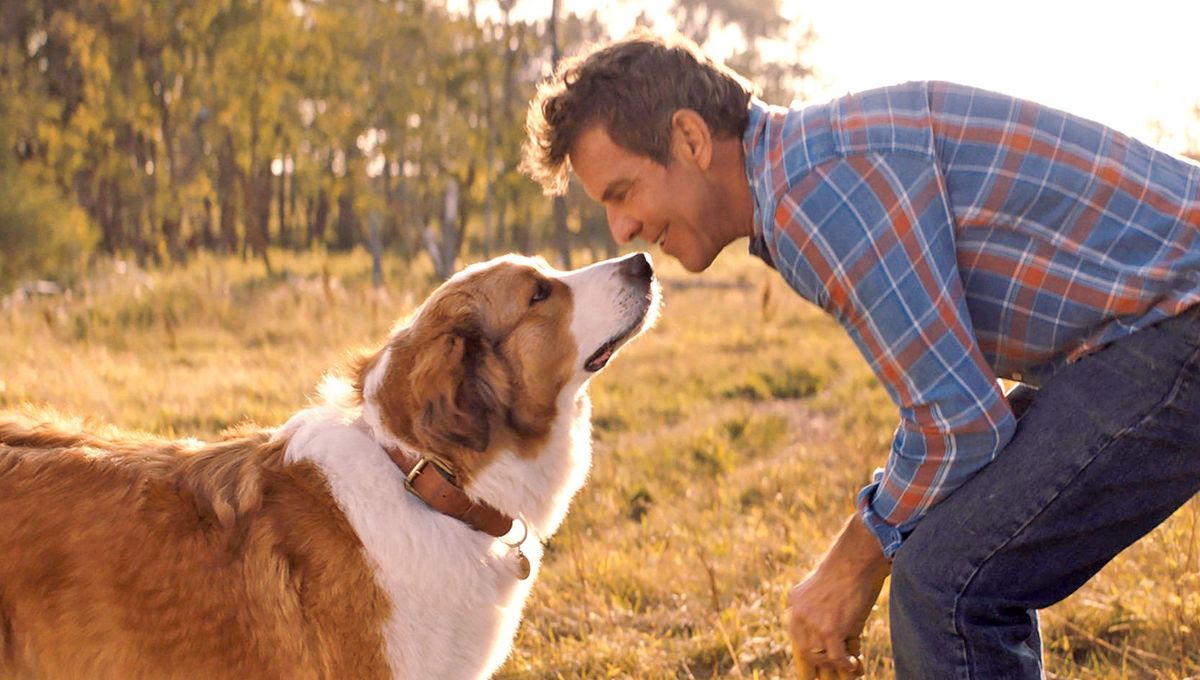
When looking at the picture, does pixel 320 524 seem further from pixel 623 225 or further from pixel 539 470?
pixel 623 225

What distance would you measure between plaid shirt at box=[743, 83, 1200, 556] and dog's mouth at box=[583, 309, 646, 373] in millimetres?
1088

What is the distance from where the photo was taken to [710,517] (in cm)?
538

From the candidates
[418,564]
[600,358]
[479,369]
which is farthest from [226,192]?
[418,564]

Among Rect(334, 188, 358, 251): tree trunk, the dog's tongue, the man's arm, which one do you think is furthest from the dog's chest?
Rect(334, 188, 358, 251): tree trunk

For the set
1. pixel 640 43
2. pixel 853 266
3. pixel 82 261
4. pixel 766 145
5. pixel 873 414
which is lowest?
pixel 82 261

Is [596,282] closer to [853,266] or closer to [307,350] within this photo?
[853,266]

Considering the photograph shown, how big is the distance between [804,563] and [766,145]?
269 cm

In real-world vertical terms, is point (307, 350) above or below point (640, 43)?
below

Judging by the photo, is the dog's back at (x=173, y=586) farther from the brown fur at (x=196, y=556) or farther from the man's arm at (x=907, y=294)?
the man's arm at (x=907, y=294)

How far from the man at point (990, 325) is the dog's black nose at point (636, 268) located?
41.9 inches

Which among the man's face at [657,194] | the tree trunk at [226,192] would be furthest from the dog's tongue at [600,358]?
the tree trunk at [226,192]

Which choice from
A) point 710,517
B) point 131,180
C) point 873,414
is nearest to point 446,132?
point 131,180

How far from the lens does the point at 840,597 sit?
2.40 metres

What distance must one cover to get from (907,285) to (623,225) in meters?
0.88
